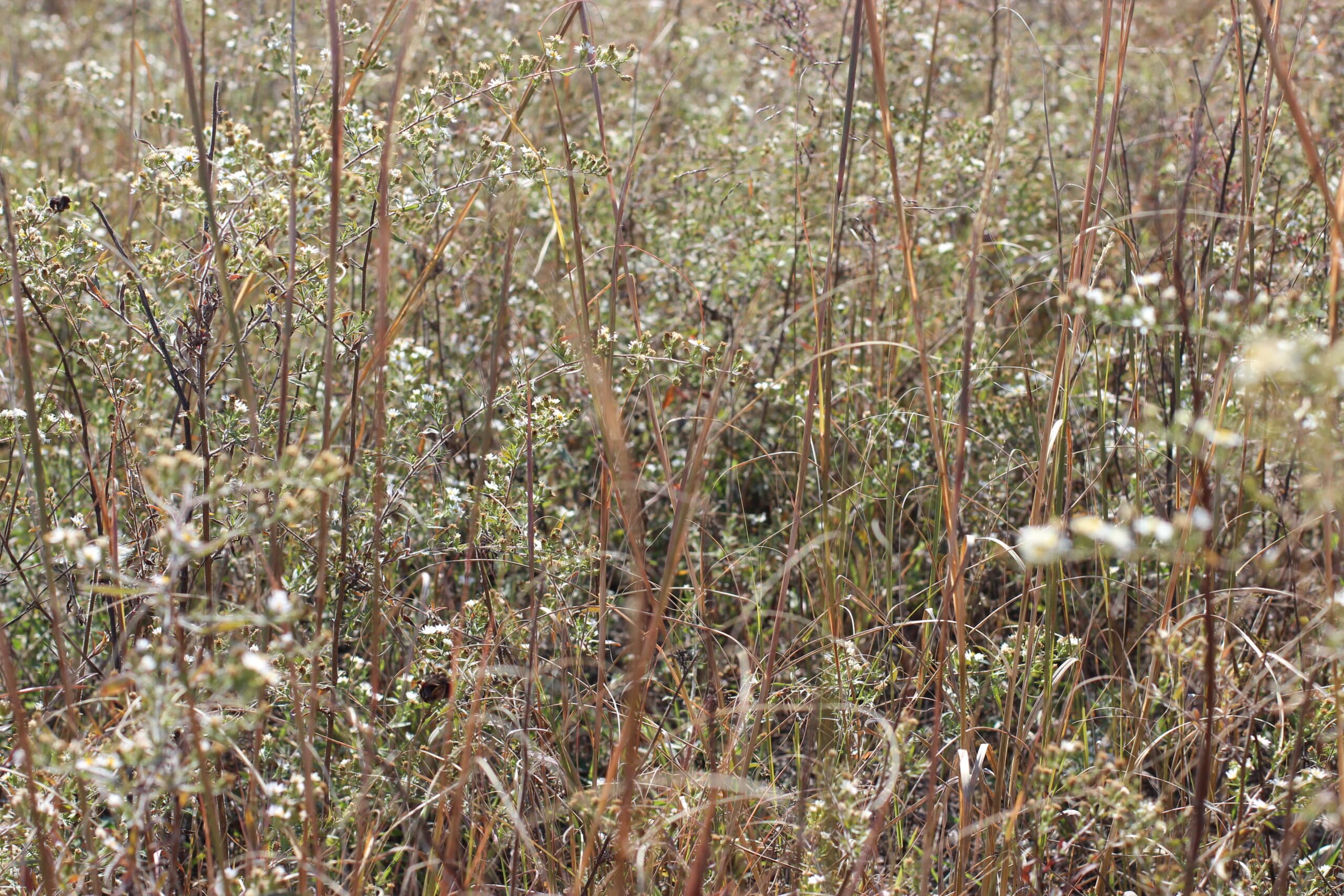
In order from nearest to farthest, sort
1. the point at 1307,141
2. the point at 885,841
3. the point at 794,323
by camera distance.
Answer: the point at 1307,141 → the point at 885,841 → the point at 794,323

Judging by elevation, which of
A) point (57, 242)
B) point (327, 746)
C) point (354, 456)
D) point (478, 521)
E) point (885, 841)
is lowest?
point (885, 841)

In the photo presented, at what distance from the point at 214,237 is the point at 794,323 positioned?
6.39ft

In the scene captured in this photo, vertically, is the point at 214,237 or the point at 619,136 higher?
the point at 619,136

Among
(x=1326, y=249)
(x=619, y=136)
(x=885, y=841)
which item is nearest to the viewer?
(x=885, y=841)

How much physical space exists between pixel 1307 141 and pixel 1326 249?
1.49 m

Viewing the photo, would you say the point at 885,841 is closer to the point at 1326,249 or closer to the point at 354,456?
the point at 354,456

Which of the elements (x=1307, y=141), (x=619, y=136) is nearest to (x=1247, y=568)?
(x=1307, y=141)

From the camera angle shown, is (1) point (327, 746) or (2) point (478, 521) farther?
(2) point (478, 521)

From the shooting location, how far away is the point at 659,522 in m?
2.89

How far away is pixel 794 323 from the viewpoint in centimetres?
310

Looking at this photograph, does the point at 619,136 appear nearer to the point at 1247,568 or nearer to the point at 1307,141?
the point at 1247,568

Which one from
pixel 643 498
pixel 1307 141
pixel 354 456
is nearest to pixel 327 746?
pixel 354 456

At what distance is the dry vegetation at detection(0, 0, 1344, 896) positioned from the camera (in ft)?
4.61

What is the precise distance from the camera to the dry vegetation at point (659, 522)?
1404mm
